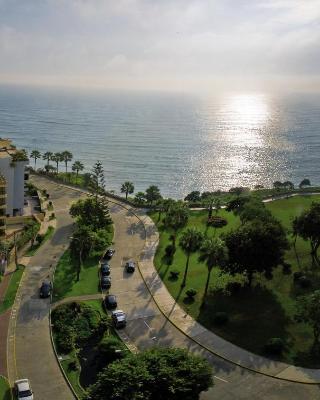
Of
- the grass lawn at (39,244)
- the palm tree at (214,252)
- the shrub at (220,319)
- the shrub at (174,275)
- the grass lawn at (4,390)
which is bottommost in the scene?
the grass lawn at (4,390)

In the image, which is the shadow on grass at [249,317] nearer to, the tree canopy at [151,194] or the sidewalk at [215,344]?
the sidewalk at [215,344]

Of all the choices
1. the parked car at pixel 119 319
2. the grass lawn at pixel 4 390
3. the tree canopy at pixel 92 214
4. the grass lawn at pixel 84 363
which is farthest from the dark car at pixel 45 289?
the tree canopy at pixel 92 214

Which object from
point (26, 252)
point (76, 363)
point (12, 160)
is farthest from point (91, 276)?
point (12, 160)

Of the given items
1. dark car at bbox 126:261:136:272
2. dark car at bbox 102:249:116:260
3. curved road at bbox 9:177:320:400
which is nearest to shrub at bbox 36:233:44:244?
curved road at bbox 9:177:320:400

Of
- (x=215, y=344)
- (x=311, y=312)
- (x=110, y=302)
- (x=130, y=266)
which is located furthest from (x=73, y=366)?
(x=311, y=312)

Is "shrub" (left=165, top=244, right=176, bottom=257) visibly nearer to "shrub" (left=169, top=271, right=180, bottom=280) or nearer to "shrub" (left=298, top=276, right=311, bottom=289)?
"shrub" (left=169, top=271, right=180, bottom=280)

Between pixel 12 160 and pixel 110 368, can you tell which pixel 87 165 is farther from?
pixel 110 368
